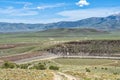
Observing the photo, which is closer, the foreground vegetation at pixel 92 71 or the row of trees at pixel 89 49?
the foreground vegetation at pixel 92 71

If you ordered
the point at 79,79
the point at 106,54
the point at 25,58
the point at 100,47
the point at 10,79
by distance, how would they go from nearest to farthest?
the point at 10,79, the point at 79,79, the point at 25,58, the point at 106,54, the point at 100,47

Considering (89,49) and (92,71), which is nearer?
(92,71)

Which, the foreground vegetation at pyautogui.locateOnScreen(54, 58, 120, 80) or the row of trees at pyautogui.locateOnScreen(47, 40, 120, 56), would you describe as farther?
the row of trees at pyautogui.locateOnScreen(47, 40, 120, 56)

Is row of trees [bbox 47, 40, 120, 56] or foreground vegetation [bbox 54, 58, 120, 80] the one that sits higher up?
foreground vegetation [bbox 54, 58, 120, 80]

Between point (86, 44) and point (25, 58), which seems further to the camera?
point (86, 44)

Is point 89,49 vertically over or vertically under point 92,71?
under

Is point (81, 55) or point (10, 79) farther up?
point (10, 79)

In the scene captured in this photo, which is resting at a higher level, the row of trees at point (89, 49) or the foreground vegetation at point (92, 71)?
the foreground vegetation at point (92, 71)

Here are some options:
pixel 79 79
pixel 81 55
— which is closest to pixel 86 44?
pixel 81 55

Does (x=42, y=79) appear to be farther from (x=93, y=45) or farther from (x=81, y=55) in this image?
(x=93, y=45)

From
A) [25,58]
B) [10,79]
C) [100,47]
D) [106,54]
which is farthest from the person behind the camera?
[100,47]

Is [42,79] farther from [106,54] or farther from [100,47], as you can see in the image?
[100,47]
